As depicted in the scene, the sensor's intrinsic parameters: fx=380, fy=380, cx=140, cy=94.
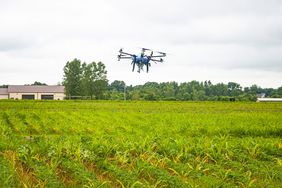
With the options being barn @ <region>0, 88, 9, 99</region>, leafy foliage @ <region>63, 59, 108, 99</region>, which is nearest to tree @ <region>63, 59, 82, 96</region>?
leafy foliage @ <region>63, 59, 108, 99</region>

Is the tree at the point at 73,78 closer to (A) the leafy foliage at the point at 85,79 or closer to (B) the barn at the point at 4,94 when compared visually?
(A) the leafy foliage at the point at 85,79

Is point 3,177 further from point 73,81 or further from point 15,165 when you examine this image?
point 73,81

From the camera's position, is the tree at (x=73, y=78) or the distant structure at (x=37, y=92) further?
the tree at (x=73, y=78)

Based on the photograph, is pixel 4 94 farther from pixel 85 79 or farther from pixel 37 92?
pixel 85 79

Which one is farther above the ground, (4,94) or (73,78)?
(73,78)

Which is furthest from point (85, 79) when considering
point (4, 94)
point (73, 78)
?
point (4, 94)

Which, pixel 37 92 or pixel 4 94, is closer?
pixel 37 92

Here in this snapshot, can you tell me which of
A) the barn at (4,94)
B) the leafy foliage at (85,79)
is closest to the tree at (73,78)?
Answer: the leafy foliage at (85,79)

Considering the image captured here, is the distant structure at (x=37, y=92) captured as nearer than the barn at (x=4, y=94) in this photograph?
Yes
